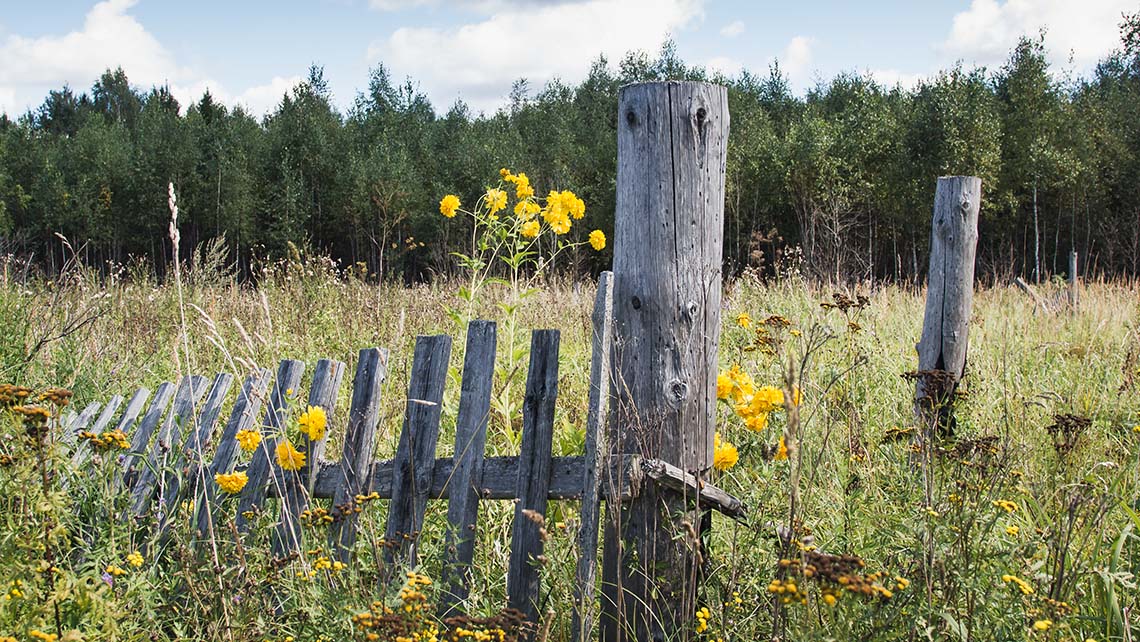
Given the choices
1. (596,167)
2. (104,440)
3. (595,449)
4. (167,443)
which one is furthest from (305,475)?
(596,167)

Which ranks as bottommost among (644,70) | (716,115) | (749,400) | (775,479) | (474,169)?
(775,479)

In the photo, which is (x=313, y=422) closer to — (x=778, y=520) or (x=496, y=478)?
(x=496, y=478)

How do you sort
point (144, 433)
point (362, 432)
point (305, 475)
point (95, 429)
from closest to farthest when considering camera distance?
1. point (362, 432)
2. point (305, 475)
3. point (144, 433)
4. point (95, 429)

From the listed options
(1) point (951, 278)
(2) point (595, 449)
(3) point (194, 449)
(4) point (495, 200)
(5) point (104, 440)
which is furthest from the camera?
(1) point (951, 278)

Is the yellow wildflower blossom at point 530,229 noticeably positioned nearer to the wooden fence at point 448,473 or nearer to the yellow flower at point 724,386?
the wooden fence at point 448,473

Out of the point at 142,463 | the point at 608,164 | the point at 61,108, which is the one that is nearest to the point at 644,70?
the point at 608,164

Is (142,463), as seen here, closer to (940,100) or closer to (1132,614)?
(1132,614)

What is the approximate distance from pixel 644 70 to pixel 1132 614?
46.4 metres

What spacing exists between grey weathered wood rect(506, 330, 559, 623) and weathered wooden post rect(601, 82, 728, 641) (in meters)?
0.20

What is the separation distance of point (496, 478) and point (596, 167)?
35427 millimetres

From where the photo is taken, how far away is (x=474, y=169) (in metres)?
36.3

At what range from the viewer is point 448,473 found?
2.47 m

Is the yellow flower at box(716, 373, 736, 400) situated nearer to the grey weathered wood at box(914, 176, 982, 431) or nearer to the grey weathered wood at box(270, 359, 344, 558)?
the grey weathered wood at box(270, 359, 344, 558)

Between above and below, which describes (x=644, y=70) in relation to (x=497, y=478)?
above
